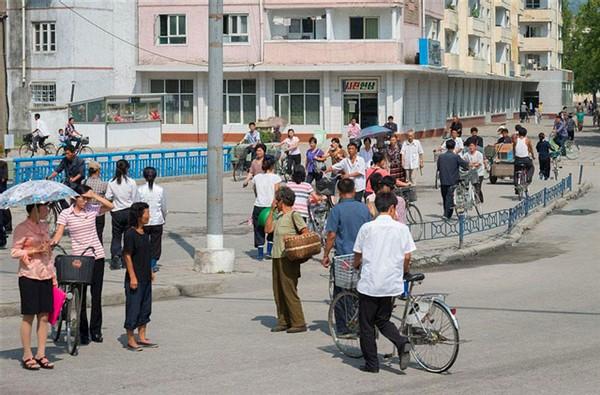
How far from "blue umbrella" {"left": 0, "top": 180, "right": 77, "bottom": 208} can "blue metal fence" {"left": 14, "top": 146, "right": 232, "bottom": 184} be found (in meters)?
16.8

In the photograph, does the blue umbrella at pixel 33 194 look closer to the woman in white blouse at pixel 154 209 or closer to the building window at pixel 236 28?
the woman in white blouse at pixel 154 209

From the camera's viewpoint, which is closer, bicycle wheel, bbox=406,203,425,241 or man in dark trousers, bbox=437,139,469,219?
bicycle wheel, bbox=406,203,425,241

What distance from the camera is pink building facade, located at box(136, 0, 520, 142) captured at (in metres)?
57.2

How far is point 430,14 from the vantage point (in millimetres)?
65625

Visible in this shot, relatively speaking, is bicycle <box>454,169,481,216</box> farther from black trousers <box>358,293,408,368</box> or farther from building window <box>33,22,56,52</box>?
building window <box>33,22,56,52</box>

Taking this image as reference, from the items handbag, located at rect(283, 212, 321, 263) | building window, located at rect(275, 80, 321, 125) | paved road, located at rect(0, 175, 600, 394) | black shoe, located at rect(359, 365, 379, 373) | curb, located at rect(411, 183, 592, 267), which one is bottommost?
paved road, located at rect(0, 175, 600, 394)

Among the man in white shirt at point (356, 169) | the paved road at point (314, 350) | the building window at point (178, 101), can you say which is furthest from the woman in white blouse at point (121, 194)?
the building window at point (178, 101)

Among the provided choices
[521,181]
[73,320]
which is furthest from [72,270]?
[521,181]

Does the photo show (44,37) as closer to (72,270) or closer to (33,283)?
(72,270)

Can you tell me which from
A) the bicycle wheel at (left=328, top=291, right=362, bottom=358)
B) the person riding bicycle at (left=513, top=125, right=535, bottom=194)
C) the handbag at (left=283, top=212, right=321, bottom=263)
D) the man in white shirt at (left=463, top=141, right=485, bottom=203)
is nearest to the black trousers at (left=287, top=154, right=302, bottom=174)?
the person riding bicycle at (left=513, top=125, right=535, bottom=194)

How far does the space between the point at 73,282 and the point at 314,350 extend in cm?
250

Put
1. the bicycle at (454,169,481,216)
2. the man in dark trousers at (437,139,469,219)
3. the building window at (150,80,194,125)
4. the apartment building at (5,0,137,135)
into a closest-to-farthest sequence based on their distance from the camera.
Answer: the man in dark trousers at (437,139,469,219) → the bicycle at (454,169,481,216) → the apartment building at (5,0,137,135) → the building window at (150,80,194,125)

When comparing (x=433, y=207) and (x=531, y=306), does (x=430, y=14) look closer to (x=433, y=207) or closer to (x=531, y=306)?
(x=433, y=207)

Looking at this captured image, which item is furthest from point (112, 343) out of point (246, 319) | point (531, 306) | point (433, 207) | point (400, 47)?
point (400, 47)
